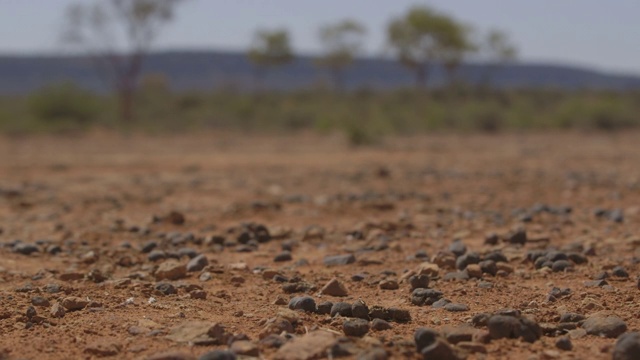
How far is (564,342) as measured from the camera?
251 centimetres

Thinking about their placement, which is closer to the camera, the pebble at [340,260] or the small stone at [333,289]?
the small stone at [333,289]

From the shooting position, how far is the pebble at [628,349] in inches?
89.6

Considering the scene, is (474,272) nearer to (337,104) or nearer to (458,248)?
(458,248)

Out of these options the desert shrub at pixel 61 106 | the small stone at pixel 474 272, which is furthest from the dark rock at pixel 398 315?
the desert shrub at pixel 61 106

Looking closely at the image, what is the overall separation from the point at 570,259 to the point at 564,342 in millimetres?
1552

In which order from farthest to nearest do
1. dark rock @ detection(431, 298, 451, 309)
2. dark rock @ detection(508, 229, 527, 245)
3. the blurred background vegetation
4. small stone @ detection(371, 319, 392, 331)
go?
the blurred background vegetation
dark rock @ detection(508, 229, 527, 245)
dark rock @ detection(431, 298, 451, 309)
small stone @ detection(371, 319, 392, 331)

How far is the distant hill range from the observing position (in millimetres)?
96812

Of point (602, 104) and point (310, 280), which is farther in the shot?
point (602, 104)

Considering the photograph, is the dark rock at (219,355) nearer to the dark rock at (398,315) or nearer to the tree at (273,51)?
the dark rock at (398,315)

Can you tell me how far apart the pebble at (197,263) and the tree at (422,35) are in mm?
39711

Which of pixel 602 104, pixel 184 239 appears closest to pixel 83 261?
pixel 184 239

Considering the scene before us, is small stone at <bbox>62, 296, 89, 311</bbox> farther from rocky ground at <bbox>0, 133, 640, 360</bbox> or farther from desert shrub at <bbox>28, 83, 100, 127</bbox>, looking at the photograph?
desert shrub at <bbox>28, 83, 100, 127</bbox>

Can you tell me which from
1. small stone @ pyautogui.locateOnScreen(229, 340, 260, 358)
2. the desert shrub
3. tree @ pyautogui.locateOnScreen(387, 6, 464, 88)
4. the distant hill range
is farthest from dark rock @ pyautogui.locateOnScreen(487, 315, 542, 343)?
the distant hill range

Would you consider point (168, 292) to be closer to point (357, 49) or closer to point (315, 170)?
point (315, 170)
